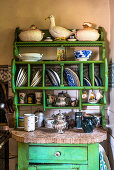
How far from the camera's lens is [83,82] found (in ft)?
7.54

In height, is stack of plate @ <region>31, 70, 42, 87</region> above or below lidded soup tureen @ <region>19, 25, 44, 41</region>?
below

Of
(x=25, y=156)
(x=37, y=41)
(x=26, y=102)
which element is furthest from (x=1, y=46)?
(x=25, y=156)

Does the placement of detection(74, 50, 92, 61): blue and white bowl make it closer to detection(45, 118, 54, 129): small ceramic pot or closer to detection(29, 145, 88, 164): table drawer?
detection(45, 118, 54, 129): small ceramic pot

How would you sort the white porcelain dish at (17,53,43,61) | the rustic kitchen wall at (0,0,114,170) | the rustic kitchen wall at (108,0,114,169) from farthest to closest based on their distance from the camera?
the rustic kitchen wall at (0,0,114,170), the rustic kitchen wall at (108,0,114,169), the white porcelain dish at (17,53,43,61)

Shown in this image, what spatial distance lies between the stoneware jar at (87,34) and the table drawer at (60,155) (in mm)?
1109

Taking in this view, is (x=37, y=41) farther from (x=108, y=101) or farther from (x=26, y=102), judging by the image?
(x=108, y=101)

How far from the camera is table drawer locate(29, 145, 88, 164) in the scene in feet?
6.29

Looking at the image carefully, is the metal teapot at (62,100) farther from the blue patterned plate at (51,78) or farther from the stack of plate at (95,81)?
the stack of plate at (95,81)

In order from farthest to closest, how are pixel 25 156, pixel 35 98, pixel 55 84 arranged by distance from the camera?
1. pixel 35 98
2. pixel 55 84
3. pixel 25 156

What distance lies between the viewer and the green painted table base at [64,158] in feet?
6.27

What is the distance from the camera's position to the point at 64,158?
1.92 meters

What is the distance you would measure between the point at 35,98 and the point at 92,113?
684 millimetres

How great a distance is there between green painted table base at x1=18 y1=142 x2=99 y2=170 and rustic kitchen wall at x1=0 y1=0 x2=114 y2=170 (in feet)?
2.27

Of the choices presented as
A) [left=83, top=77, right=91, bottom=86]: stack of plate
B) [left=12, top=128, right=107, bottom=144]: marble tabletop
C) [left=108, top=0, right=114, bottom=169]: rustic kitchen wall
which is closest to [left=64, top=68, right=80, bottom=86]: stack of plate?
[left=83, top=77, right=91, bottom=86]: stack of plate
